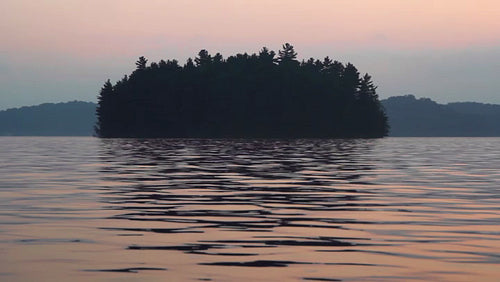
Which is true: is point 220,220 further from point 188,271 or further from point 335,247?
point 188,271

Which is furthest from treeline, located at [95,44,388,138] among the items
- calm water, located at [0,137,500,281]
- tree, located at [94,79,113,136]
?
calm water, located at [0,137,500,281]

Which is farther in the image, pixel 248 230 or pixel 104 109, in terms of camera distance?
pixel 104 109

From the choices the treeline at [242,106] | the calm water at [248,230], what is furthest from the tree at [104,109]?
the calm water at [248,230]

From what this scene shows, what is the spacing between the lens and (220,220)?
20.1m

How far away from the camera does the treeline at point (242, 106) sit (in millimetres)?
179875

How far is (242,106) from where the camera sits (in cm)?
18388

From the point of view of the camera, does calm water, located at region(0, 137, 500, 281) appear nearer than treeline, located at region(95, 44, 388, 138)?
Yes

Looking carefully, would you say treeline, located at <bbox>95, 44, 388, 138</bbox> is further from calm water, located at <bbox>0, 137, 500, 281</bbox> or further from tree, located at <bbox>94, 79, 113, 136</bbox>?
calm water, located at <bbox>0, 137, 500, 281</bbox>

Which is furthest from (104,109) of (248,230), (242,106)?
(248,230)

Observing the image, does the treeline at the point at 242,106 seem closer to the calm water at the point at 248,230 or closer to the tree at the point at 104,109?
the tree at the point at 104,109

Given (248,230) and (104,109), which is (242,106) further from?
(248,230)

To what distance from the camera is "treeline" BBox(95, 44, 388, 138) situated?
7082 inches

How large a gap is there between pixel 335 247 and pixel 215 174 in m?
22.3

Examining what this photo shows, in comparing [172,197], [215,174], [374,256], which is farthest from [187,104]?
[374,256]
